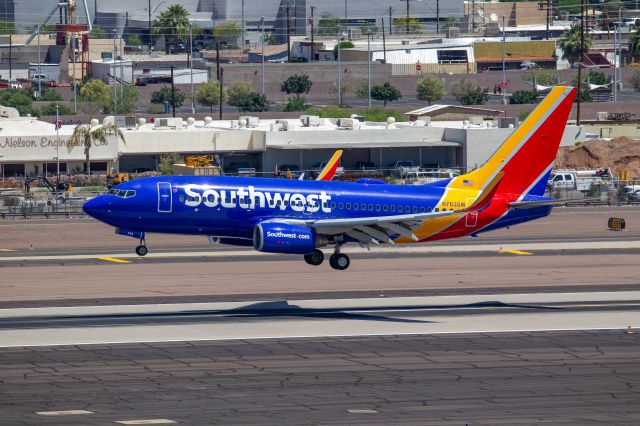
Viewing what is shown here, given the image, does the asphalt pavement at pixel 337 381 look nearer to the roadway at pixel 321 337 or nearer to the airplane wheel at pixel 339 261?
the roadway at pixel 321 337

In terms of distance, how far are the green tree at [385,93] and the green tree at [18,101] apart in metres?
51.3

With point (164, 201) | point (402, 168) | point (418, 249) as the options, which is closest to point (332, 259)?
point (164, 201)

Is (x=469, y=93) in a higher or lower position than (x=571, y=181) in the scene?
higher

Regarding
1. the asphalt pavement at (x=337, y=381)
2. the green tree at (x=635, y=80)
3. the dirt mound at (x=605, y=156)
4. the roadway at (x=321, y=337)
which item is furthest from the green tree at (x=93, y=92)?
the asphalt pavement at (x=337, y=381)

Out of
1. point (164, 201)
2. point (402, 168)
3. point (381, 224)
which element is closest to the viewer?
point (164, 201)

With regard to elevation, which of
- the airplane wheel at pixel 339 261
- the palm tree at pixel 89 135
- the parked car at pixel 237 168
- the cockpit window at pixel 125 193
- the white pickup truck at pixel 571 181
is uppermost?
the palm tree at pixel 89 135

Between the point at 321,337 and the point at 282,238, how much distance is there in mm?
6941

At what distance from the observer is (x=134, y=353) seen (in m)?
40.8

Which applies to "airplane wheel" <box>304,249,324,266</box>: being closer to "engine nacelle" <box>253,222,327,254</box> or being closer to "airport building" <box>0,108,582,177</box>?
"engine nacelle" <box>253,222,327,254</box>

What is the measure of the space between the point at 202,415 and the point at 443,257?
38.0m

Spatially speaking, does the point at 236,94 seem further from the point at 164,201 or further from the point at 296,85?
the point at 164,201

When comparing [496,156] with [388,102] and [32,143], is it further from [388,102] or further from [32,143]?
[388,102]

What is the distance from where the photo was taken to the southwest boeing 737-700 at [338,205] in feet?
166

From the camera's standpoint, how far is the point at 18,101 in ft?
557
